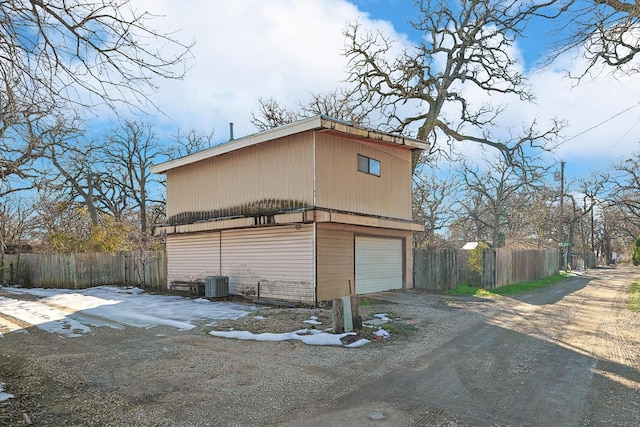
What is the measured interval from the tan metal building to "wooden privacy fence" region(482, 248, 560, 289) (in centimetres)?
345

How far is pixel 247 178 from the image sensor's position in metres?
14.2

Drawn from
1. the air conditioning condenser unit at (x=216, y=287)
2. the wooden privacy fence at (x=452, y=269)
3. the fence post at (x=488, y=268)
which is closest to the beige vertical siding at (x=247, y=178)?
the air conditioning condenser unit at (x=216, y=287)

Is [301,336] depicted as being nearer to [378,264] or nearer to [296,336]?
[296,336]

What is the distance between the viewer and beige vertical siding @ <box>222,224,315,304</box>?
12445 millimetres

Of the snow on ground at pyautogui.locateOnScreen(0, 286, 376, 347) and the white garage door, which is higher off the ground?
the white garage door

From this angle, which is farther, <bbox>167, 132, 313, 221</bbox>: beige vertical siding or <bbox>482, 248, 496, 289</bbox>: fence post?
<bbox>482, 248, 496, 289</bbox>: fence post

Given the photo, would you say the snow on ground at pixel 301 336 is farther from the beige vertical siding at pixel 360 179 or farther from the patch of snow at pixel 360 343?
the beige vertical siding at pixel 360 179

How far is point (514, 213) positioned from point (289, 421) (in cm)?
3451

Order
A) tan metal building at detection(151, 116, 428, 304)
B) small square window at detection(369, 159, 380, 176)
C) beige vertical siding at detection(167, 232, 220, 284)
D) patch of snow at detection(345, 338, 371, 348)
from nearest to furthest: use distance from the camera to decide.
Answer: patch of snow at detection(345, 338, 371, 348) → tan metal building at detection(151, 116, 428, 304) → small square window at detection(369, 159, 380, 176) → beige vertical siding at detection(167, 232, 220, 284)

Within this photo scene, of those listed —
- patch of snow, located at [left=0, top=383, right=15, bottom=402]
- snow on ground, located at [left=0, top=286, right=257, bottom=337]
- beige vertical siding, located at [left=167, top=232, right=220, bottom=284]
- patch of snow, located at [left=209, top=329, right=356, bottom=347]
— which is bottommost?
snow on ground, located at [left=0, top=286, right=257, bottom=337]

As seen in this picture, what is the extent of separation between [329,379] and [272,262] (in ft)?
25.9

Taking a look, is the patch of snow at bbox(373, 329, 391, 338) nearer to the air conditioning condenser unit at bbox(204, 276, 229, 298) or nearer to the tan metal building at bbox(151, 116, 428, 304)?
the tan metal building at bbox(151, 116, 428, 304)

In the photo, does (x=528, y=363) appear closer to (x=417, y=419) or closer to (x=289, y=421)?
(x=417, y=419)

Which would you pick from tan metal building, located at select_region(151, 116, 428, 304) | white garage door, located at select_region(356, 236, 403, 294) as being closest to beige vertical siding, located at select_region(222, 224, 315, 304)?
tan metal building, located at select_region(151, 116, 428, 304)
